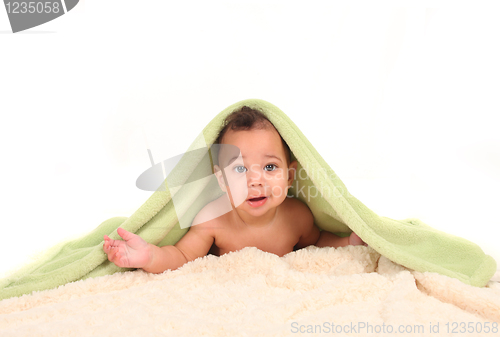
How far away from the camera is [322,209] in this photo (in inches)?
47.9

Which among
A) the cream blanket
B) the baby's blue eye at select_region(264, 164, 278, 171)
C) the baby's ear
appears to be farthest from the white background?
the cream blanket

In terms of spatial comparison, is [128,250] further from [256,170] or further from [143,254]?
[256,170]

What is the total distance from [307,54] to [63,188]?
1.40 metres

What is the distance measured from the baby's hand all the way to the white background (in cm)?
80

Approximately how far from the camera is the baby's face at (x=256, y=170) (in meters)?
1.07

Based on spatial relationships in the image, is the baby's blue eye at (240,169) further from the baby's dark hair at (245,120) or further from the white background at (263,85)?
the white background at (263,85)

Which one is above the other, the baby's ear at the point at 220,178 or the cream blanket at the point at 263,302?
the baby's ear at the point at 220,178

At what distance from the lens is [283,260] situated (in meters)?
1.00

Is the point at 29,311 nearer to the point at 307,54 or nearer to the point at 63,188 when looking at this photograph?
the point at 63,188

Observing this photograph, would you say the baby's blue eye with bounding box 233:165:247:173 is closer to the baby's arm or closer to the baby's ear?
the baby's ear

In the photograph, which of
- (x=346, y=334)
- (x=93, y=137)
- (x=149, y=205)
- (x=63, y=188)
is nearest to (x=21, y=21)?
(x=93, y=137)

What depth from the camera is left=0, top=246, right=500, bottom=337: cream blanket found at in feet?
2.35

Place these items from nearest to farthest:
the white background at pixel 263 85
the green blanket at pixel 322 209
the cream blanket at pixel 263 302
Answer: the cream blanket at pixel 263 302 → the green blanket at pixel 322 209 → the white background at pixel 263 85

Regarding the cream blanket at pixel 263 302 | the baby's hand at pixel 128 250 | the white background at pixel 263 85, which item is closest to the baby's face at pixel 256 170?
the cream blanket at pixel 263 302
